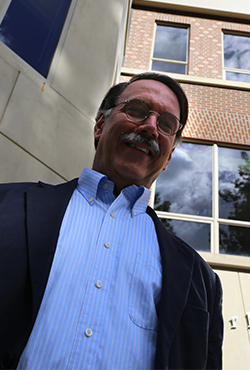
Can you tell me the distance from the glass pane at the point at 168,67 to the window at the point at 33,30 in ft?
16.4

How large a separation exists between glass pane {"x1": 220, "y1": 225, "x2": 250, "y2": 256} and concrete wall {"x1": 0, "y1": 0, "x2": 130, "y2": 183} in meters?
3.35

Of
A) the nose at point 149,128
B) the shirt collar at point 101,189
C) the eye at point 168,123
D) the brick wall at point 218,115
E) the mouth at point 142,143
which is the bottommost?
the shirt collar at point 101,189

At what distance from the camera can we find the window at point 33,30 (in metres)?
3.10

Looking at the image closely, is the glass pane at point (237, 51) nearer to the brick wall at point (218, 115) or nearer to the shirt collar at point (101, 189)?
the brick wall at point (218, 115)

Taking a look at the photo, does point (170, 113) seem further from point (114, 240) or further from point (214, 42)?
point (214, 42)

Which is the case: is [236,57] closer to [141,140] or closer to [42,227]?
[141,140]

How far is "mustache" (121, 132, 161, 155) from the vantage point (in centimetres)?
197

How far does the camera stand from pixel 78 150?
10.8ft

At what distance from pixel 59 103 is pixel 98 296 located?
7.73 ft

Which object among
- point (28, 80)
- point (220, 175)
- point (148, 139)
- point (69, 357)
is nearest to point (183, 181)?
point (220, 175)

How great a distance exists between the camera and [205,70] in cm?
817

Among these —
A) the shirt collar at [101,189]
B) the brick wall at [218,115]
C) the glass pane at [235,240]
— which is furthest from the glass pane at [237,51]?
the shirt collar at [101,189]

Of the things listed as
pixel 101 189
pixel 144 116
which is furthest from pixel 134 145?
pixel 101 189

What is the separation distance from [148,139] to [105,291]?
934mm
